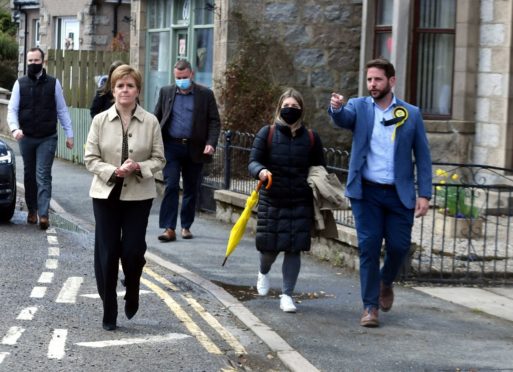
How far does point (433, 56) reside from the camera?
1619 centimetres

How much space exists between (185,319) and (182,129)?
4.26 m

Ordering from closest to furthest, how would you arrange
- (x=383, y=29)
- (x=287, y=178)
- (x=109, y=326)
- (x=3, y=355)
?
(x=3, y=355), (x=109, y=326), (x=287, y=178), (x=383, y=29)

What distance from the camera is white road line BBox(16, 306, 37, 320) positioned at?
8.78m

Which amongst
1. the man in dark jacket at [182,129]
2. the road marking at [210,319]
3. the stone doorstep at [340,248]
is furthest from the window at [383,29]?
the road marking at [210,319]

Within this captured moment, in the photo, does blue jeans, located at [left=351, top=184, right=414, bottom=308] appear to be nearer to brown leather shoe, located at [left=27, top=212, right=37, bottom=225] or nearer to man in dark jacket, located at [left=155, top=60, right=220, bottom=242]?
man in dark jacket, located at [left=155, top=60, right=220, bottom=242]

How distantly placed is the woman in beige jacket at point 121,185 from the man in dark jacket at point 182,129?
4366 mm

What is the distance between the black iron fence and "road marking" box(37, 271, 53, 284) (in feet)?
9.65

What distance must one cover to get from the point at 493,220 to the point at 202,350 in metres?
6.74

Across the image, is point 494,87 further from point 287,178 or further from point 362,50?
point 287,178

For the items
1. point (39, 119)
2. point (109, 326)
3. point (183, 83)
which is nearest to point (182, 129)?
point (183, 83)

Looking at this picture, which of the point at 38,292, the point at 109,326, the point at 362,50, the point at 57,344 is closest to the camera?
the point at 57,344

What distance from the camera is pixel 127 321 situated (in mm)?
8836

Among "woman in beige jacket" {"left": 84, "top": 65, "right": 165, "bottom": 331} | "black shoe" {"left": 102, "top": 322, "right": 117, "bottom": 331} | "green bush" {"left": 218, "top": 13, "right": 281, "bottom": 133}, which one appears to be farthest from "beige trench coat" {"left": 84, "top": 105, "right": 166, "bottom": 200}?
"green bush" {"left": 218, "top": 13, "right": 281, "bottom": 133}

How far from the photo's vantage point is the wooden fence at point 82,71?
23.1 metres
